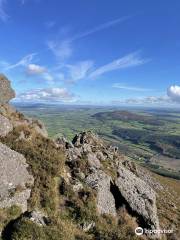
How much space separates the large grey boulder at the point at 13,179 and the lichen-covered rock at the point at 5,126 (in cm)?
369

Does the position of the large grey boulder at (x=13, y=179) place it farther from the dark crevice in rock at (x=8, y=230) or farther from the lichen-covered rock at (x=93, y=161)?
the lichen-covered rock at (x=93, y=161)

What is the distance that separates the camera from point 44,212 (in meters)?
21.0

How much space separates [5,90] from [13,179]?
23118 mm

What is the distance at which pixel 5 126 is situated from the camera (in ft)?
98.3

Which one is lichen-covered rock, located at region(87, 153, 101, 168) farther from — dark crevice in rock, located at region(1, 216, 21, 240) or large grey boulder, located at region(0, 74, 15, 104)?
large grey boulder, located at region(0, 74, 15, 104)

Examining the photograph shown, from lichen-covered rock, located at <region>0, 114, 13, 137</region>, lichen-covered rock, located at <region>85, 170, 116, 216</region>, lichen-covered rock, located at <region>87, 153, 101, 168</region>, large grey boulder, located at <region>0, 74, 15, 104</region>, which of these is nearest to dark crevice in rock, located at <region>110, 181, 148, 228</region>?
lichen-covered rock, located at <region>85, 170, 116, 216</region>

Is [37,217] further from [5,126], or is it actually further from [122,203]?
[5,126]

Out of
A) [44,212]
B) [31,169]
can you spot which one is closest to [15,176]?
[31,169]

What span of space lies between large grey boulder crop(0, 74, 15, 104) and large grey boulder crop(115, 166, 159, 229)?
2088 cm

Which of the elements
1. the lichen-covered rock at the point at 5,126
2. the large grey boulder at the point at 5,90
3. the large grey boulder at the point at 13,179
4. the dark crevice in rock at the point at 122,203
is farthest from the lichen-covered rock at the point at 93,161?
the large grey boulder at the point at 5,90

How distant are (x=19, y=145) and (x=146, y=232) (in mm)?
14095

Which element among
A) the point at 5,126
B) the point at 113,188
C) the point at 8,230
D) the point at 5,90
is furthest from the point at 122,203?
the point at 5,90

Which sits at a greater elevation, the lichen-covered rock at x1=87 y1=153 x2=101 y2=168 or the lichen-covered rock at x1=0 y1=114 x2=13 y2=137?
the lichen-covered rock at x1=0 y1=114 x2=13 y2=137

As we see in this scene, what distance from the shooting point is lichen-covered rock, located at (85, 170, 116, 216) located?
2480 centimetres
